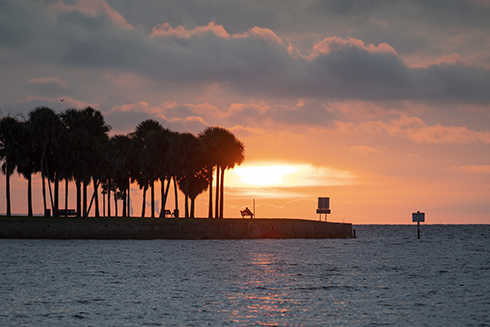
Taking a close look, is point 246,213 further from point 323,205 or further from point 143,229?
point 143,229

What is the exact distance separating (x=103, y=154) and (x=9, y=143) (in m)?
12.6

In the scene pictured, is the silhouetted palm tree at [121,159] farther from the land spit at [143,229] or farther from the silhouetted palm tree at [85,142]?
the land spit at [143,229]

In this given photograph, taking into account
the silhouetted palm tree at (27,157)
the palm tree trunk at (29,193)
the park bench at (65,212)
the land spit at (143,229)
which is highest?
the silhouetted palm tree at (27,157)

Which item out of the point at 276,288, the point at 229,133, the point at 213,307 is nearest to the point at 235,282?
the point at 276,288

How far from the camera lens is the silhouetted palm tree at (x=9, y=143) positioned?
2717 inches

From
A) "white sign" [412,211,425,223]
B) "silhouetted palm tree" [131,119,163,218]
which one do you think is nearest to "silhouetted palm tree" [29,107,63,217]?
"silhouetted palm tree" [131,119,163,218]

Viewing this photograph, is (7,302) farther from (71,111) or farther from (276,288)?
(71,111)

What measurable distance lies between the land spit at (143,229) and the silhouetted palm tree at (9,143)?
22.1 feet

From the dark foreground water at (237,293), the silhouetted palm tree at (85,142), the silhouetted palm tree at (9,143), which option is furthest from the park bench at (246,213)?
the dark foreground water at (237,293)

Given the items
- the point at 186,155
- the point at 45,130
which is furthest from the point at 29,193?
the point at 186,155

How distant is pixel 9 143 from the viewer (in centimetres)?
6906

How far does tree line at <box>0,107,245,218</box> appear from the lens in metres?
70.1

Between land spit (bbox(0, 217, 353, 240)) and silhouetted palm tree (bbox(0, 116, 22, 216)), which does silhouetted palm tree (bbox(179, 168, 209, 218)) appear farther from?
silhouetted palm tree (bbox(0, 116, 22, 216))

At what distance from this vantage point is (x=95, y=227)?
68438 mm
